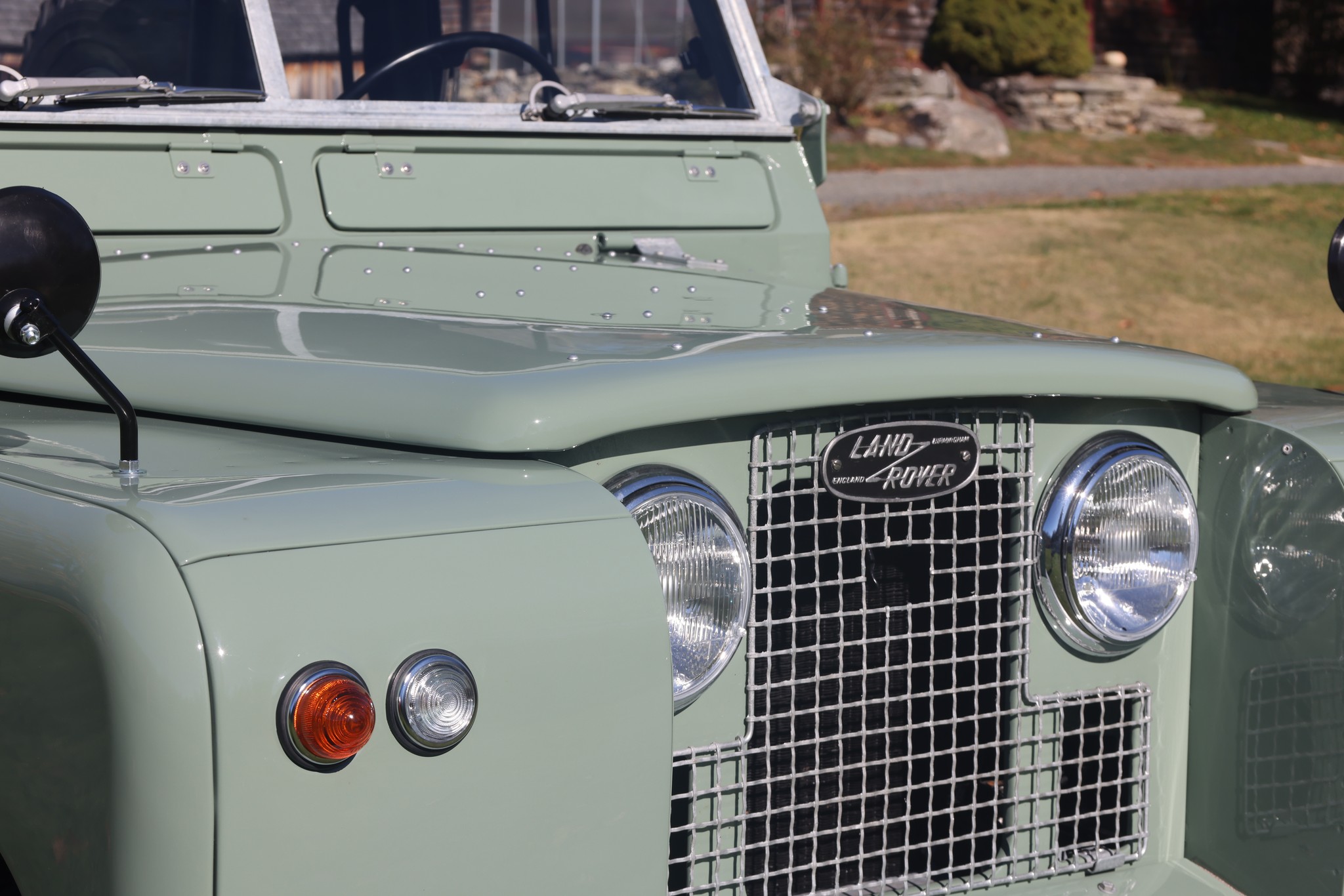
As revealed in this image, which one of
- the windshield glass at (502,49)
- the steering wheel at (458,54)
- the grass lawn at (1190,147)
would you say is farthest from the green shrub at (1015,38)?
the steering wheel at (458,54)

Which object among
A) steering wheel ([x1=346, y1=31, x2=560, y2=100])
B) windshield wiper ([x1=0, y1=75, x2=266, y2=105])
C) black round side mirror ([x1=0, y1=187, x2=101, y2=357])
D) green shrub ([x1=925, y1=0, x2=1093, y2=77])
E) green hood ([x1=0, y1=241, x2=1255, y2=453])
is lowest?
green hood ([x1=0, y1=241, x2=1255, y2=453])

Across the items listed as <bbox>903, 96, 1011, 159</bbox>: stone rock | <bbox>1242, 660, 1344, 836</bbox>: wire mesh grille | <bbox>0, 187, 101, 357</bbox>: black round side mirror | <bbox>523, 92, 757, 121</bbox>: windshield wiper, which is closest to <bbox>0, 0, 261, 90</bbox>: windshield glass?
<bbox>523, 92, 757, 121</bbox>: windshield wiper

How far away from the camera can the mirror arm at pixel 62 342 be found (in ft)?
4.52

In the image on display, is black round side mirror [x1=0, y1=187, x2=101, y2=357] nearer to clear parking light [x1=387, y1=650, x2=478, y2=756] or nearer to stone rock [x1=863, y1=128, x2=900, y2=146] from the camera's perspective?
clear parking light [x1=387, y1=650, x2=478, y2=756]

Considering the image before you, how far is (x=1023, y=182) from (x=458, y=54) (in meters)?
11.2

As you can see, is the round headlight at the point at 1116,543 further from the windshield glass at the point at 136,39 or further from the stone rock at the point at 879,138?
the stone rock at the point at 879,138

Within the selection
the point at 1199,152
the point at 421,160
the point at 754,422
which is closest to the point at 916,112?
the point at 1199,152

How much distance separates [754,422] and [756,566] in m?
0.16

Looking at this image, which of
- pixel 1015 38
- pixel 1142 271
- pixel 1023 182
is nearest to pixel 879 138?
pixel 1023 182

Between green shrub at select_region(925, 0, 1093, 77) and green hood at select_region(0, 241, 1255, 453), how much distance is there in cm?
1518

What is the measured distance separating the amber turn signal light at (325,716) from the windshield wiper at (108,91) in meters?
1.41

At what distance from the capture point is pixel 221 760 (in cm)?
120

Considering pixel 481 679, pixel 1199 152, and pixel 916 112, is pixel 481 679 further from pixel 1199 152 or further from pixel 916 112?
pixel 1199 152

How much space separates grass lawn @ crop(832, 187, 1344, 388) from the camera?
353 inches
